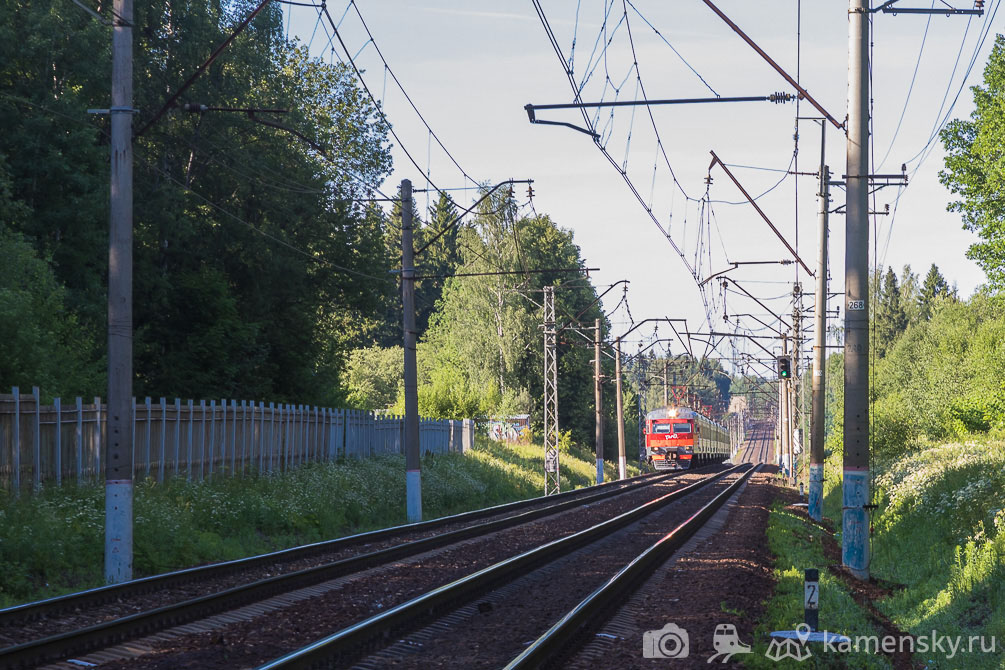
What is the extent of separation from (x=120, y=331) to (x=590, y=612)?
816 centimetres

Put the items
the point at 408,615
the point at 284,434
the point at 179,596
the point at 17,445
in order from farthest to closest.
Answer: the point at 284,434 → the point at 17,445 → the point at 179,596 → the point at 408,615

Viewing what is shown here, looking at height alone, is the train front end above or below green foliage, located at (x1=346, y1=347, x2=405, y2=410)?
below

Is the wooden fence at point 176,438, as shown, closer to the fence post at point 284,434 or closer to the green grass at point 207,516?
the fence post at point 284,434

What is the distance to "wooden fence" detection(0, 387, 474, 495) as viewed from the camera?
1694cm

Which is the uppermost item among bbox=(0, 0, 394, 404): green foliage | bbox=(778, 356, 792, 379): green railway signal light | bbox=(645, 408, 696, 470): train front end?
bbox=(0, 0, 394, 404): green foliage

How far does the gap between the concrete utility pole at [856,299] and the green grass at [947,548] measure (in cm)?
120

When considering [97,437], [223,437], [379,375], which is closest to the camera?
[97,437]

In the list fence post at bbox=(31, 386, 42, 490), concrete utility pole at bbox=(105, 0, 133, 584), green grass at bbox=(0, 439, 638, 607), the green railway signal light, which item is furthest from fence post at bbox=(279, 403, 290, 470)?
the green railway signal light

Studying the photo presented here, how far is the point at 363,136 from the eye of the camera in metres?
58.9

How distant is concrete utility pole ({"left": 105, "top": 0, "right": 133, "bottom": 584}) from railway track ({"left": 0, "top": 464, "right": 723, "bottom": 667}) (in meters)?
1.29

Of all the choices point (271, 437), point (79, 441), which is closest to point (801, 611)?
point (79, 441)

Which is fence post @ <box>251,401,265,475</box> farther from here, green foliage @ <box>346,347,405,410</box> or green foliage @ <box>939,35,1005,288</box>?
green foliage @ <box>346,347,405,410</box>

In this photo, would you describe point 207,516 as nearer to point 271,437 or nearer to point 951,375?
point 271,437

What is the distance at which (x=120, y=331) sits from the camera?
15.8m
